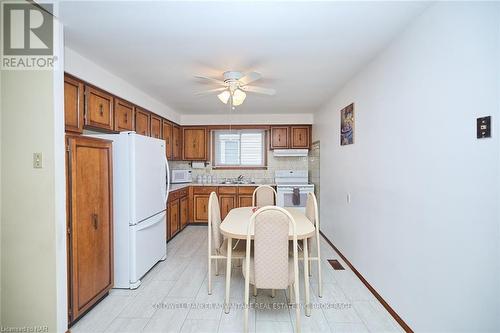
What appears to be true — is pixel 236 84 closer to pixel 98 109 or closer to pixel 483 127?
pixel 98 109

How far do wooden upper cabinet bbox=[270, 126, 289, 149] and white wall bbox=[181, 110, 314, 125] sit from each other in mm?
159

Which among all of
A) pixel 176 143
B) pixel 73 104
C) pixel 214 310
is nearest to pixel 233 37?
pixel 73 104

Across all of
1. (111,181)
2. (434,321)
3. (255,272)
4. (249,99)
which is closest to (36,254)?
(111,181)

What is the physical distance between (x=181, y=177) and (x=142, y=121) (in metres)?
1.67

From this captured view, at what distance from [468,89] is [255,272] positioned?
1787 millimetres

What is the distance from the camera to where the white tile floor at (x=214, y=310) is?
187 centimetres

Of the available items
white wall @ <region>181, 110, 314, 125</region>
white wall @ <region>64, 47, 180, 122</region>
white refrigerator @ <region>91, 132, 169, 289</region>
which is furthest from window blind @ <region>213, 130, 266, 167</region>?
white refrigerator @ <region>91, 132, 169, 289</region>

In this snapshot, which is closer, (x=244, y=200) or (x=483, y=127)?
(x=483, y=127)

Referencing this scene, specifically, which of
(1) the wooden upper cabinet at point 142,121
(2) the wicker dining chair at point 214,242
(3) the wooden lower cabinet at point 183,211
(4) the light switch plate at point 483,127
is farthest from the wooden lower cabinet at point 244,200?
(4) the light switch plate at point 483,127

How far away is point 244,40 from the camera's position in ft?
6.60

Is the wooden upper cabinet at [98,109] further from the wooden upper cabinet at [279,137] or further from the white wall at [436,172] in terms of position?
the wooden upper cabinet at [279,137]

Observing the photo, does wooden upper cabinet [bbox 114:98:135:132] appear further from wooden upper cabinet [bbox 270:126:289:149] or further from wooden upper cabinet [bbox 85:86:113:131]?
wooden upper cabinet [bbox 270:126:289:149]

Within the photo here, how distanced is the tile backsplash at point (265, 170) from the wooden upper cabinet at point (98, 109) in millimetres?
2649

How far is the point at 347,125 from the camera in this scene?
10.00 ft
